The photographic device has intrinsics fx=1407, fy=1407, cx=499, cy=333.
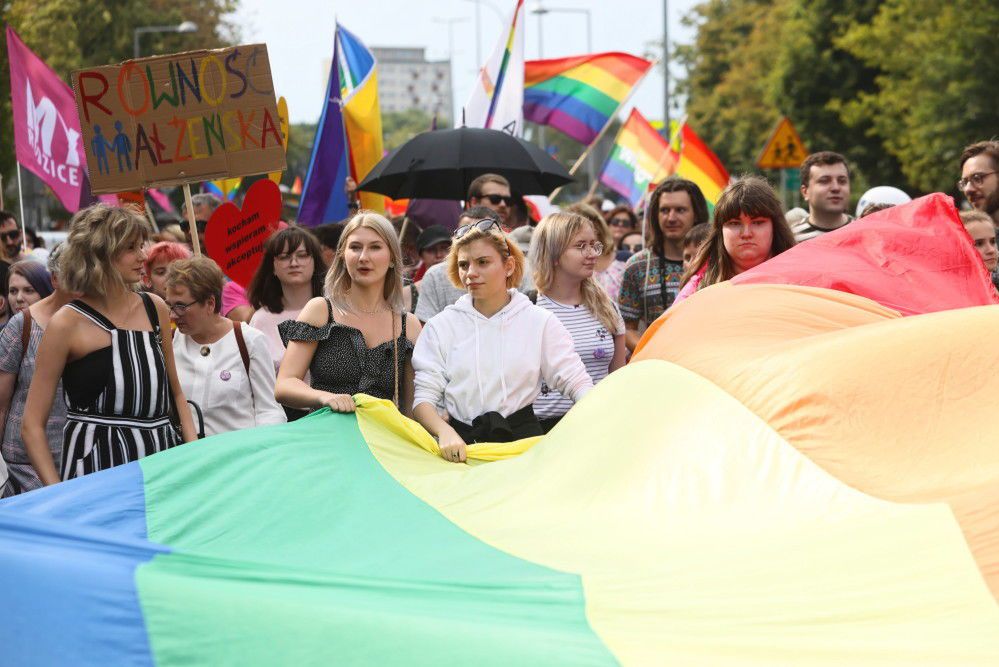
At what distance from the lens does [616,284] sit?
9.77m

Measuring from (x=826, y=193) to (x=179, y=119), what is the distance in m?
3.73

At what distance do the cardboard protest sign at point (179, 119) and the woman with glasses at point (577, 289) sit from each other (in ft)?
7.33

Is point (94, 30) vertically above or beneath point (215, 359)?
above

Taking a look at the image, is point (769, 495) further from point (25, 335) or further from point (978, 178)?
point (978, 178)

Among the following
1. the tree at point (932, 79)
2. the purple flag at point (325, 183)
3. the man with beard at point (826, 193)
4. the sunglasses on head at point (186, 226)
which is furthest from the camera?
the tree at point (932, 79)

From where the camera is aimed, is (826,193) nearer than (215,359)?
No

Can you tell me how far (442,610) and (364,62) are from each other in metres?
10.2

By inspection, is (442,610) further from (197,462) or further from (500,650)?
(197,462)

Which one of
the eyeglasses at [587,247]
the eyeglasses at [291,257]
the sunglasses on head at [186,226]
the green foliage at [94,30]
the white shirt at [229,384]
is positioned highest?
the green foliage at [94,30]

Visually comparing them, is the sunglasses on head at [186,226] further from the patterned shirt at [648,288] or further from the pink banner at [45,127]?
the patterned shirt at [648,288]

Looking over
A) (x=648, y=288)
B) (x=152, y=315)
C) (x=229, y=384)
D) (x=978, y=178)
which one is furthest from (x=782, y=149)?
(x=152, y=315)

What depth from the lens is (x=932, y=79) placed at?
37750 millimetres

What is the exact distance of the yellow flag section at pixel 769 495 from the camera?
310 centimetres

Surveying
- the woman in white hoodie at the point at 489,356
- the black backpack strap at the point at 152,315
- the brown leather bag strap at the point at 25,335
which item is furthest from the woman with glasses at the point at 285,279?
the woman in white hoodie at the point at 489,356
